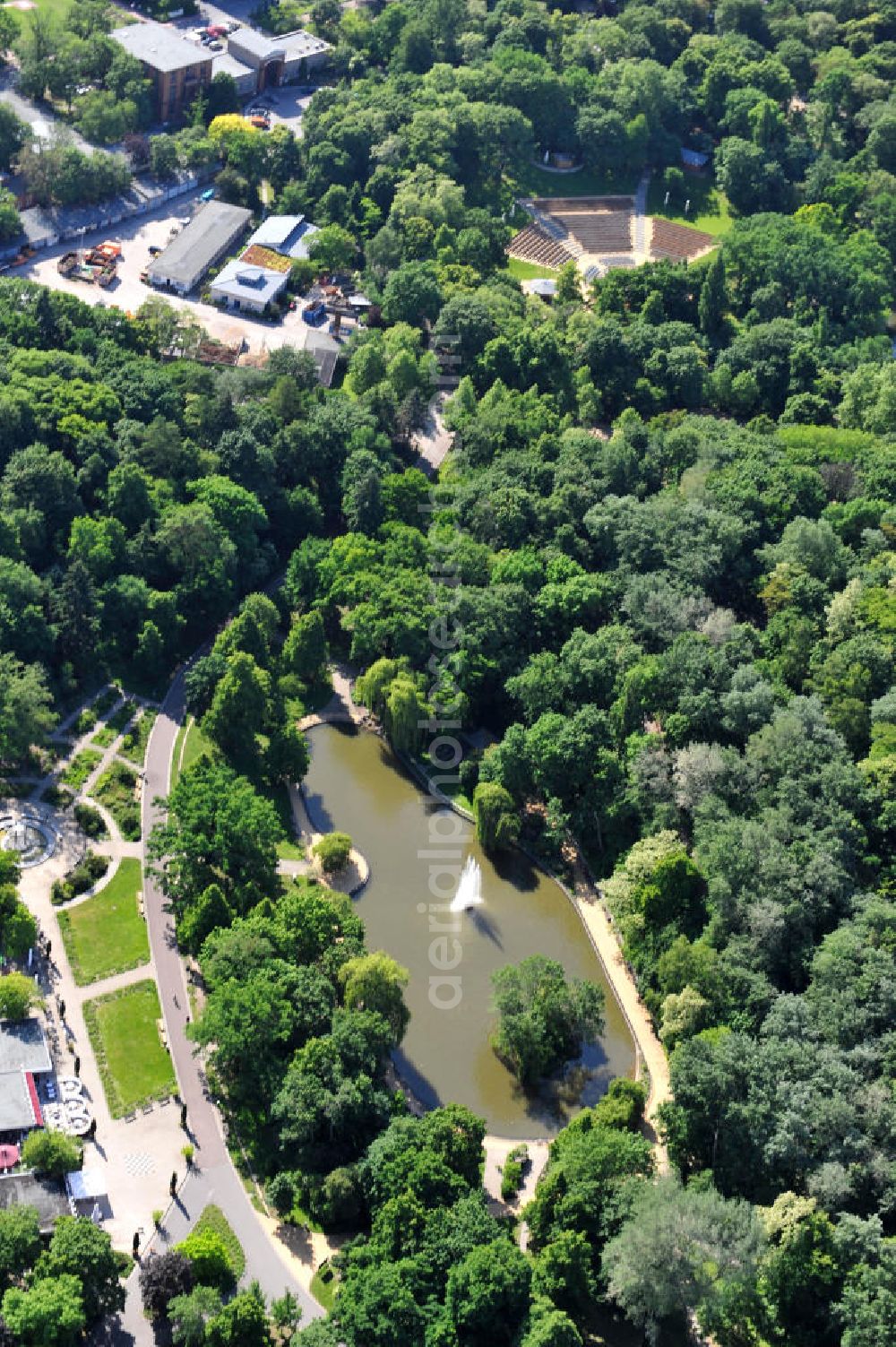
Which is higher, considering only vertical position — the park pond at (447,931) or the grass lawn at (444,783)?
the grass lawn at (444,783)

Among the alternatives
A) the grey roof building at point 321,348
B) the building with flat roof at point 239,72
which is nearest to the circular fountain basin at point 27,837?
the grey roof building at point 321,348

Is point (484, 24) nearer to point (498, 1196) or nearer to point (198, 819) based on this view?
point (198, 819)

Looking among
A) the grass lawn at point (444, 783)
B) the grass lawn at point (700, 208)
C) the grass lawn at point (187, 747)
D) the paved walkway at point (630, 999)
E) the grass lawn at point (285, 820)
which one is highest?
the grass lawn at point (700, 208)

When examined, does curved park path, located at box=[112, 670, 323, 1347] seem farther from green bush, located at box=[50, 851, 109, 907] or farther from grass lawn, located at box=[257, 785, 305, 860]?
grass lawn, located at box=[257, 785, 305, 860]

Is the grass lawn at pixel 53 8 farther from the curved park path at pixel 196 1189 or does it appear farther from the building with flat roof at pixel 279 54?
the curved park path at pixel 196 1189

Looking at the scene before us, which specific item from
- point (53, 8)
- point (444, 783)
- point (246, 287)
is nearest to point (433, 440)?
point (246, 287)

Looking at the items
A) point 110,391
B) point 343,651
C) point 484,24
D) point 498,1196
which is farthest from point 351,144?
point 498,1196
